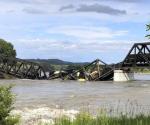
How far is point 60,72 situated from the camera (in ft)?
357

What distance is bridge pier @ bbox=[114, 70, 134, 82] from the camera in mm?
101562

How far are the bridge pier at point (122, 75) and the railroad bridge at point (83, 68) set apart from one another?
759 mm

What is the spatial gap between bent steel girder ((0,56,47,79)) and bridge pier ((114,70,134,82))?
16.0 metres

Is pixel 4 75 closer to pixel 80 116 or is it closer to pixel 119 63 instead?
pixel 119 63

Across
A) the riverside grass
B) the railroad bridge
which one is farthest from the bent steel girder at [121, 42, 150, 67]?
the riverside grass

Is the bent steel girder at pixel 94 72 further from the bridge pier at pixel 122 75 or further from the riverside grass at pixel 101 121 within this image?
the riverside grass at pixel 101 121

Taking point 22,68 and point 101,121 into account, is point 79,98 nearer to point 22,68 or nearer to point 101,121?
point 101,121

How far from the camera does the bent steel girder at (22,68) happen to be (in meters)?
111

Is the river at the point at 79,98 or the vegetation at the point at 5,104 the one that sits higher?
the vegetation at the point at 5,104

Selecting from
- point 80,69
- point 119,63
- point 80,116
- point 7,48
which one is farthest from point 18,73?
point 80,116

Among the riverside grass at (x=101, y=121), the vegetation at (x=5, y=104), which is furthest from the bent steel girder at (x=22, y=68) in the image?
the vegetation at (x=5, y=104)

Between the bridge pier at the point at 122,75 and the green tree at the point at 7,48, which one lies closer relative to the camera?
the bridge pier at the point at 122,75

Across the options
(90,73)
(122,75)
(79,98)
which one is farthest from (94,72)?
(79,98)

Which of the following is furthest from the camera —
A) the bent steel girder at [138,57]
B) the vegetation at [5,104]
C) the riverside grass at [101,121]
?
the bent steel girder at [138,57]
